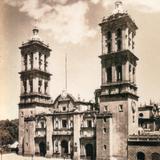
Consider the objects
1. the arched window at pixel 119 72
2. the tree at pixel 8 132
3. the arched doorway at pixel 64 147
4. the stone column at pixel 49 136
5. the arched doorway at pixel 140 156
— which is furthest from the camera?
the tree at pixel 8 132

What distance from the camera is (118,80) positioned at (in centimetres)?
3550

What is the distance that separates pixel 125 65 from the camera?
3484 centimetres

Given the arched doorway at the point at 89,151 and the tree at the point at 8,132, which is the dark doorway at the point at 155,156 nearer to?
the arched doorway at the point at 89,151

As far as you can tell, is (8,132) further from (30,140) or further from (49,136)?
(49,136)

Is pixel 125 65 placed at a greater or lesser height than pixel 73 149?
greater

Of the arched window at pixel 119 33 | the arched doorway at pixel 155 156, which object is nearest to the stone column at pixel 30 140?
the arched window at pixel 119 33

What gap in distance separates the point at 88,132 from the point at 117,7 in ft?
46.2

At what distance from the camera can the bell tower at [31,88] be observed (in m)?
43.3

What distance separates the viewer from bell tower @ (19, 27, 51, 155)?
142 ft

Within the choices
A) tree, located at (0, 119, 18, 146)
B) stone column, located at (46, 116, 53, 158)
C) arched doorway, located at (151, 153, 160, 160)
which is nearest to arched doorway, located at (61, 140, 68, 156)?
stone column, located at (46, 116, 53, 158)

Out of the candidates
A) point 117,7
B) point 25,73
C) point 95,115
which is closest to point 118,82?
point 95,115

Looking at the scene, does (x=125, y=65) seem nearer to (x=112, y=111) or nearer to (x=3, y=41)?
(x=112, y=111)

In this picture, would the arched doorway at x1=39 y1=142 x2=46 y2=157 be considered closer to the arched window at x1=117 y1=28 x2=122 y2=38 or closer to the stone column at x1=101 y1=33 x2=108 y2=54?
the stone column at x1=101 y1=33 x2=108 y2=54

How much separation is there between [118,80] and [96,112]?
4.44 m
